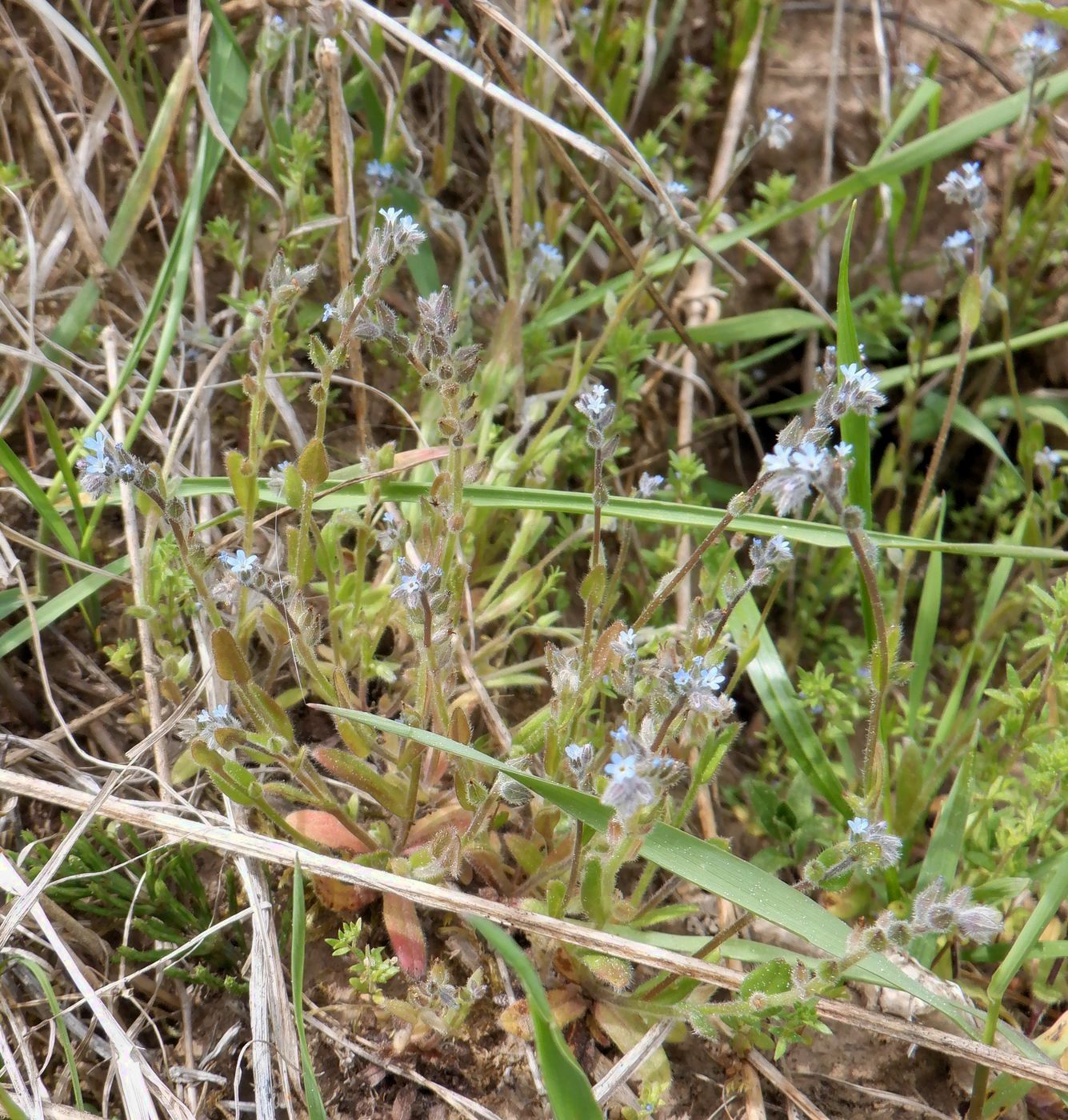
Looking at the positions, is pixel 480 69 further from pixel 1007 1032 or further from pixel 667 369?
pixel 1007 1032

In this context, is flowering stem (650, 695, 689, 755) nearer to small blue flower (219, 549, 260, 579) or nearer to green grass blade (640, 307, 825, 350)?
small blue flower (219, 549, 260, 579)

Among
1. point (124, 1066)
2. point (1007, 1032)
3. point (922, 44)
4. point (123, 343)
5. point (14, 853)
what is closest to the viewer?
point (124, 1066)

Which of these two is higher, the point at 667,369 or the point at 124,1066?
the point at 667,369

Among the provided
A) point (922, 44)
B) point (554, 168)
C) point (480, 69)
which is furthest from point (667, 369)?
point (922, 44)

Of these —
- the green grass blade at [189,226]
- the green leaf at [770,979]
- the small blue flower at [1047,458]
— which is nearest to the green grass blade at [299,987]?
the green leaf at [770,979]

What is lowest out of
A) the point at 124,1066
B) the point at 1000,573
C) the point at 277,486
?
the point at 124,1066

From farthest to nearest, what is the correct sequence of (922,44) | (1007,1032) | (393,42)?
(922,44) → (393,42) → (1007,1032)

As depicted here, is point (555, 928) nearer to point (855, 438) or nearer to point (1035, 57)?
point (855, 438)
